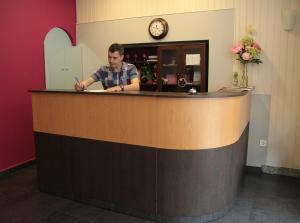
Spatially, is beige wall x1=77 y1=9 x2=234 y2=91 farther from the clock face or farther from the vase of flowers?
the vase of flowers

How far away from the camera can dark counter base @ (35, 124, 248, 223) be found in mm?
2480

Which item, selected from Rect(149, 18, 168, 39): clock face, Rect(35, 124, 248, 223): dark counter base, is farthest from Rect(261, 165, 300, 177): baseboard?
Rect(149, 18, 168, 39): clock face

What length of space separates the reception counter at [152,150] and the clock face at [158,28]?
1.95 m

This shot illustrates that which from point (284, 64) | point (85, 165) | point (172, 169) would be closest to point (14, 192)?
point (85, 165)

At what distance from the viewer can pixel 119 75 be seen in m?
3.26

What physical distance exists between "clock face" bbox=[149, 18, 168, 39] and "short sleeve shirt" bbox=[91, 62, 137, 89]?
1.21m

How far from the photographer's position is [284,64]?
3.64 m

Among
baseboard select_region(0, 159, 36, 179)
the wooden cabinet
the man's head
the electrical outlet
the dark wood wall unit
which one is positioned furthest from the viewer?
the wooden cabinet

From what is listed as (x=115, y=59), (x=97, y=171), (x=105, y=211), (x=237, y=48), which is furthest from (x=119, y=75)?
(x=237, y=48)

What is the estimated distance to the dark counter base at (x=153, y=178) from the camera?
248 cm

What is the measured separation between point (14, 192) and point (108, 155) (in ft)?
4.57

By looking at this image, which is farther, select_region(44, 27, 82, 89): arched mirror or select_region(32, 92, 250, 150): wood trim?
select_region(44, 27, 82, 89): arched mirror

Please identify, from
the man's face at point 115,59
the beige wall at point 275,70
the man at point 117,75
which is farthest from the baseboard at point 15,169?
the beige wall at point 275,70

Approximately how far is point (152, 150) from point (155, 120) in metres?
0.28
